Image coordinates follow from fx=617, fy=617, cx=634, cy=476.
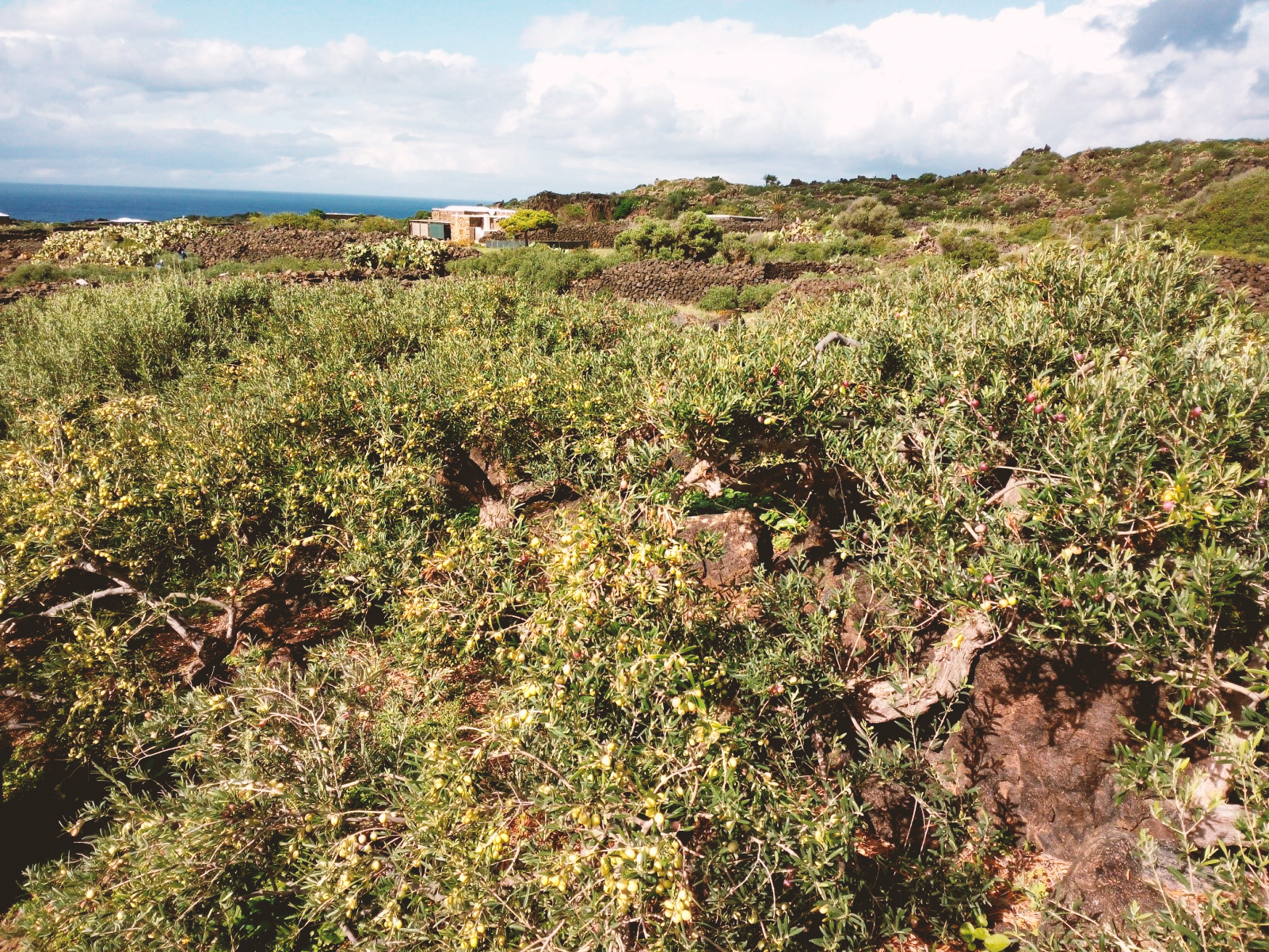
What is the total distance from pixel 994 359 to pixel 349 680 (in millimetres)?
6668

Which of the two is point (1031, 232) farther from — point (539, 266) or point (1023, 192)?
point (1023, 192)

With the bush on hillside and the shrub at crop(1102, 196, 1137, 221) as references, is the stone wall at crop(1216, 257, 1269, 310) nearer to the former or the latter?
the bush on hillside

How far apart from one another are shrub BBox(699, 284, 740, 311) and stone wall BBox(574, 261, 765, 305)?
1556 millimetres

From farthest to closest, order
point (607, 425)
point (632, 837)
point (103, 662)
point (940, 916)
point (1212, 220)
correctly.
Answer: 1. point (1212, 220)
2. point (607, 425)
3. point (103, 662)
4. point (940, 916)
5. point (632, 837)

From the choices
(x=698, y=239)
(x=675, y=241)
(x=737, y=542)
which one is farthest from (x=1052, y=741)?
(x=675, y=241)

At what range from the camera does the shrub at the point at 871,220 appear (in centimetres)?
4738

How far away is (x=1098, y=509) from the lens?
13.5 ft

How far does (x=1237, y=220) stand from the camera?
28.6m

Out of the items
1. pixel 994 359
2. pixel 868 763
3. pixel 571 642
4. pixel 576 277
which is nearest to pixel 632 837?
pixel 571 642

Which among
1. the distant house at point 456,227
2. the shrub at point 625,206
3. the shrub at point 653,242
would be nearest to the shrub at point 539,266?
the shrub at point 653,242

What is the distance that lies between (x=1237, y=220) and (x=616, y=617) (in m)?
39.3

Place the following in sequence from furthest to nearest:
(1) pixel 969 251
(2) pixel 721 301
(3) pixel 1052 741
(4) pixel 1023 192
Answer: (4) pixel 1023 192 → (1) pixel 969 251 → (2) pixel 721 301 → (3) pixel 1052 741

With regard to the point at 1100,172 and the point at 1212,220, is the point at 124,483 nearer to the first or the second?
the point at 1212,220

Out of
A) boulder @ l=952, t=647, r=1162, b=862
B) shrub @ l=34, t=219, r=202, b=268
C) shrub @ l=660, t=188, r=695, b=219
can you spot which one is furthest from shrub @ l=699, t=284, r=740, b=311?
shrub @ l=660, t=188, r=695, b=219
